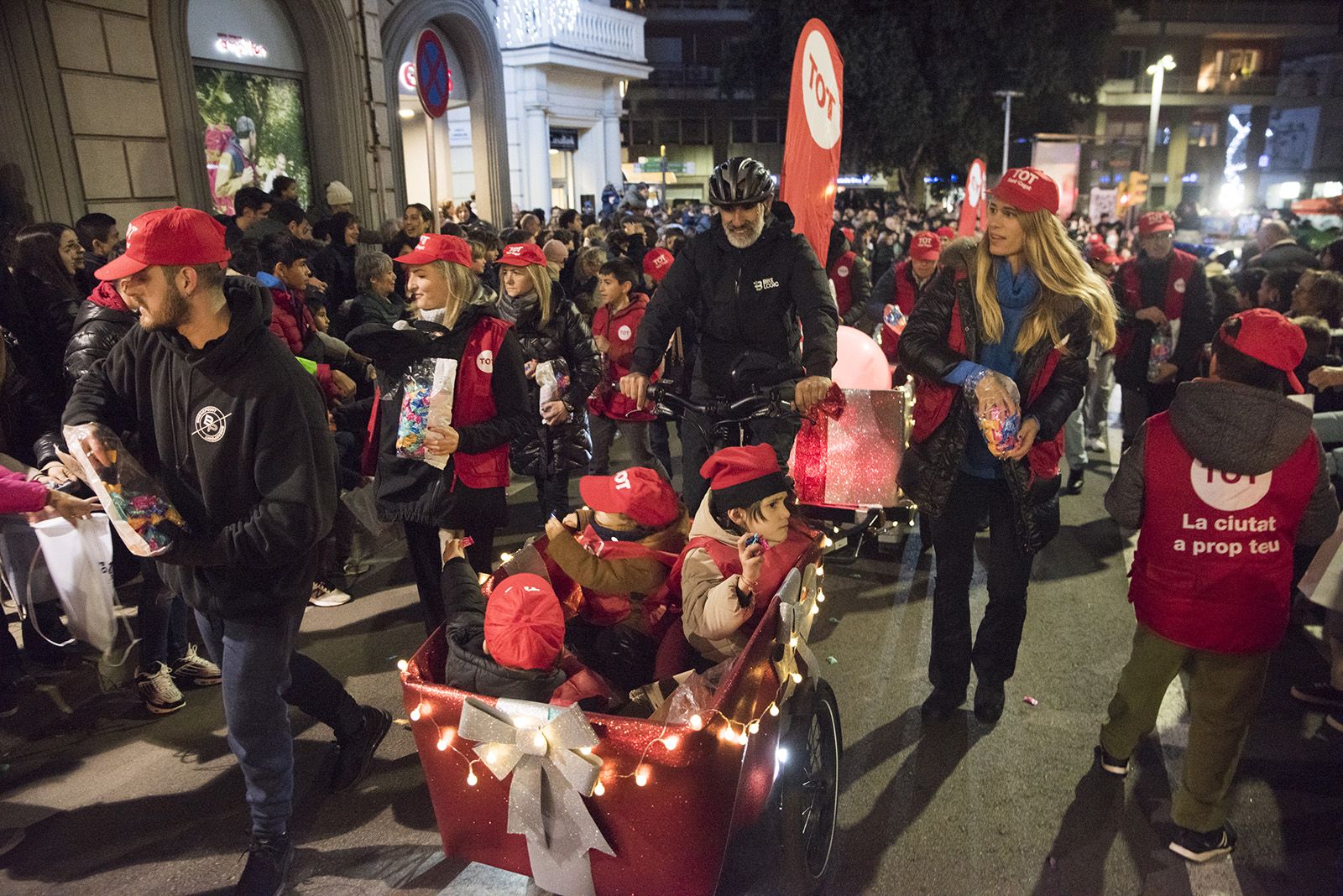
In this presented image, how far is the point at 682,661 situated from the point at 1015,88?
3132cm

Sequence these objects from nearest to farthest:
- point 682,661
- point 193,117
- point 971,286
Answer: point 682,661 → point 971,286 → point 193,117

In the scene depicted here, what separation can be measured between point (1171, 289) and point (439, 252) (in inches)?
213

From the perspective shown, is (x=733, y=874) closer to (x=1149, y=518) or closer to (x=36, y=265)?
(x=1149, y=518)

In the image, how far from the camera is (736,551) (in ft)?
9.84

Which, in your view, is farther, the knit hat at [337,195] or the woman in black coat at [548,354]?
the knit hat at [337,195]

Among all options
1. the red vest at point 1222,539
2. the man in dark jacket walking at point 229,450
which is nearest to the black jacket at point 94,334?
the man in dark jacket walking at point 229,450

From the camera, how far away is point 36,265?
4.88 m

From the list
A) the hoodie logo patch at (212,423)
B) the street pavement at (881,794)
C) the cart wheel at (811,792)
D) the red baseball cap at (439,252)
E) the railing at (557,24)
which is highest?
the railing at (557,24)

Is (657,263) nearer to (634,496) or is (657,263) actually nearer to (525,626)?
(634,496)

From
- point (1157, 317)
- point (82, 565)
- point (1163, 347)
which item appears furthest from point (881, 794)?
point (1157, 317)

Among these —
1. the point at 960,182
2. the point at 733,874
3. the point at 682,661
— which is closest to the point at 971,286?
the point at 682,661

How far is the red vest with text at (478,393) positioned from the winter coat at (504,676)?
99 cm

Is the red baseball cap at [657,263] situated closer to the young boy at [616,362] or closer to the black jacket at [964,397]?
the young boy at [616,362]

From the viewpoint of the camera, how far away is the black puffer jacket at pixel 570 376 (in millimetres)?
5523
